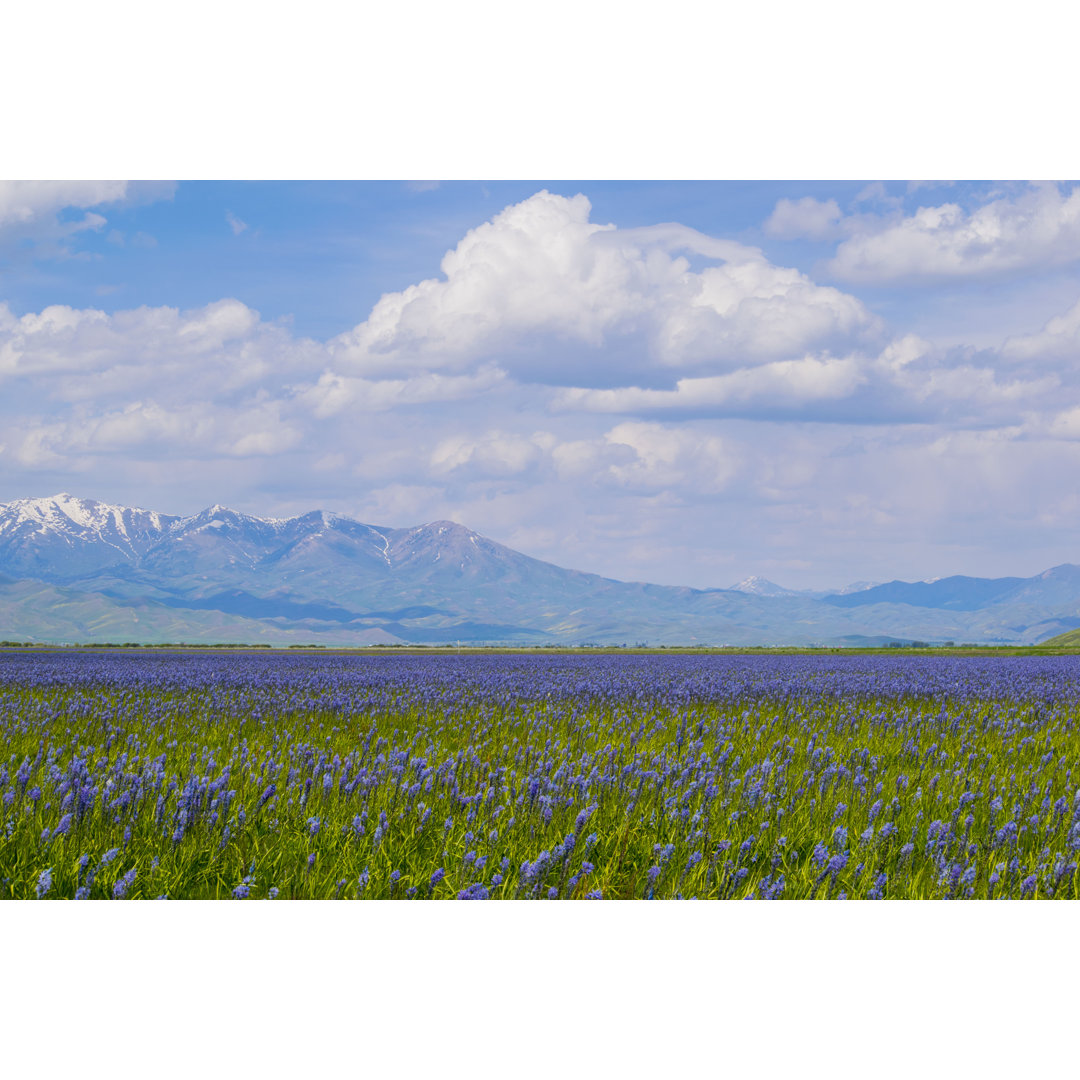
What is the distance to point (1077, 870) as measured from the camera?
5.23 m

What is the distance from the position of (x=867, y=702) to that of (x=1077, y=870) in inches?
380

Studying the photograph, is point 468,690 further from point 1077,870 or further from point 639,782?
point 1077,870

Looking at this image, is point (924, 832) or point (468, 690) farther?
point (468, 690)

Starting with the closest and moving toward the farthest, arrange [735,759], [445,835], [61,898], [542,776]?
[61,898] → [445,835] → [542,776] → [735,759]

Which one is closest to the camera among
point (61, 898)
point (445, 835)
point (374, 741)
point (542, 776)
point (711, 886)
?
point (61, 898)

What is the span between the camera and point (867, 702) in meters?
14.6

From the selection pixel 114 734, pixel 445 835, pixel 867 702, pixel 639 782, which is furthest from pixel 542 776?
pixel 867 702

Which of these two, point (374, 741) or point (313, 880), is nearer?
point (313, 880)

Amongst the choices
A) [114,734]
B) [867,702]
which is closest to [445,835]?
[114,734]

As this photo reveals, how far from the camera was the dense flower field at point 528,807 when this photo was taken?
16.7 feet

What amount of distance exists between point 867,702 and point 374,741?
27.6 ft

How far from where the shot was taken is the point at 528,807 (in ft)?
20.3

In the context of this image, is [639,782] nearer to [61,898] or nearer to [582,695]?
[61,898]

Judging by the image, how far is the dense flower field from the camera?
16.7 ft
